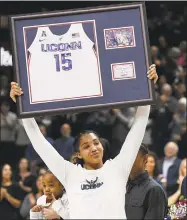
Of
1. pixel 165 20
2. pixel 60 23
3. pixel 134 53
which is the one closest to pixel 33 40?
pixel 60 23

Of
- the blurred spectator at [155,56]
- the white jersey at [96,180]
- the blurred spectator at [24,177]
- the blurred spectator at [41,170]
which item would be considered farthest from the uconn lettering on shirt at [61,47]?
the blurred spectator at [155,56]

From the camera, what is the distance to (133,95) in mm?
5406

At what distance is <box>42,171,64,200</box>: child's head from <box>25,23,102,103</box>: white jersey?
716mm

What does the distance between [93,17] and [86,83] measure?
46 cm

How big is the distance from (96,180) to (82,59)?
0.87 meters

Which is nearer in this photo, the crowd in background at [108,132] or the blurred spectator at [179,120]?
the crowd in background at [108,132]

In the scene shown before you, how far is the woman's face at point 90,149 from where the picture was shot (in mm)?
5188

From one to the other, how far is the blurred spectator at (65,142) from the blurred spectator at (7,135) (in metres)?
1.10

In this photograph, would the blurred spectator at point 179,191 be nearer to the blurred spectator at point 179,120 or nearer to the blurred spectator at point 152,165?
the blurred spectator at point 152,165

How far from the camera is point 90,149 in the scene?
522cm

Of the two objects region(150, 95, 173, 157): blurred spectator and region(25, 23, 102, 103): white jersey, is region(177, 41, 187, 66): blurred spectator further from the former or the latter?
region(25, 23, 102, 103): white jersey

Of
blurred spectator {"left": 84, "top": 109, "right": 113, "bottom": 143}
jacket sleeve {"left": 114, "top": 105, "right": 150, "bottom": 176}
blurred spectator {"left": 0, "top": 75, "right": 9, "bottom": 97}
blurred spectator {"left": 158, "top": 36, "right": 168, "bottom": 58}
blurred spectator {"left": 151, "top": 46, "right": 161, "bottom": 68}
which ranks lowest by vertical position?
jacket sleeve {"left": 114, "top": 105, "right": 150, "bottom": 176}

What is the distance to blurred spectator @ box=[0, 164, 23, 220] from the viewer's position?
10739mm

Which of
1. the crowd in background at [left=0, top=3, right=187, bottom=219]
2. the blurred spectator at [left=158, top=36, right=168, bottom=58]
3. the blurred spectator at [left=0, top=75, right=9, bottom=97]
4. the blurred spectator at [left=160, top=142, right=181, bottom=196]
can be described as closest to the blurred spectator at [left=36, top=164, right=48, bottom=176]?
the crowd in background at [left=0, top=3, right=187, bottom=219]
